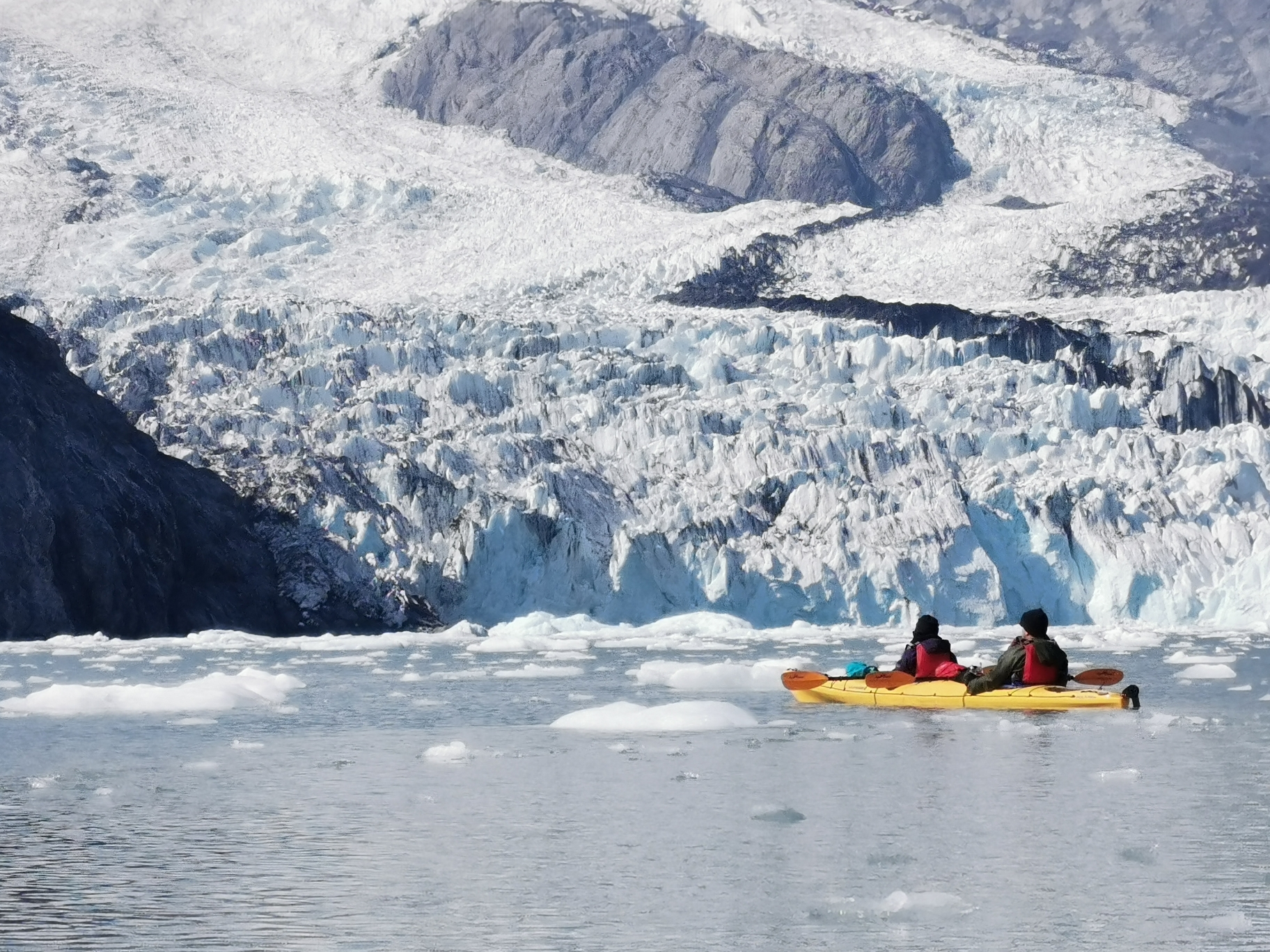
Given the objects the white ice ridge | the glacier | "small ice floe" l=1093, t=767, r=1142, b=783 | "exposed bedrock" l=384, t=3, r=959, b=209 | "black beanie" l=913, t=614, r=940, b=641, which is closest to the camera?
"small ice floe" l=1093, t=767, r=1142, b=783

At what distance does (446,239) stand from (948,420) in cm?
2304

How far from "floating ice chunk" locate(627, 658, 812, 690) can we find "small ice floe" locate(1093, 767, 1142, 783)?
893 centimetres

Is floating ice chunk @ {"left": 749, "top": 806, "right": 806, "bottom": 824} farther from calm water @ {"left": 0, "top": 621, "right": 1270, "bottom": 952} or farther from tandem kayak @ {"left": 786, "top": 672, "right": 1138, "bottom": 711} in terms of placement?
tandem kayak @ {"left": 786, "top": 672, "right": 1138, "bottom": 711}

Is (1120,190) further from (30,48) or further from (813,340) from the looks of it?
(30,48)

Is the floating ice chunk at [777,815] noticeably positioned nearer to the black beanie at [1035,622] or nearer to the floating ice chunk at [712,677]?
the black beanie at [1035,622]

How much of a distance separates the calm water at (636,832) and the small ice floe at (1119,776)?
0.04 metres

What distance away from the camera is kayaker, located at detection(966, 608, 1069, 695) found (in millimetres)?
20047

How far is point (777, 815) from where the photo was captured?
12391 mm

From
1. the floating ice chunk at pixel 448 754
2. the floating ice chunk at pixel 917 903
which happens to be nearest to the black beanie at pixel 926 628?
the floating ice chunk at pixel 448 754

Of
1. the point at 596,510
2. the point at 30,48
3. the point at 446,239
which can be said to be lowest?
the point at 596,510

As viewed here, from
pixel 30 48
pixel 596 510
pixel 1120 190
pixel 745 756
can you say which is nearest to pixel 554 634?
pixel 596 510

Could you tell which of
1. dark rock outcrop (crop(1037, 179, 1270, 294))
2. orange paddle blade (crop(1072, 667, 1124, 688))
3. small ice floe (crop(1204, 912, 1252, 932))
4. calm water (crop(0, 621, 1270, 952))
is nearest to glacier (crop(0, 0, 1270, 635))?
dark rock outcrop (crop(1037, 179, 1270, 294))

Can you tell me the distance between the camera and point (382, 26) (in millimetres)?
91500

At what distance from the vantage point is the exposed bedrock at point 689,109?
83812 mm
